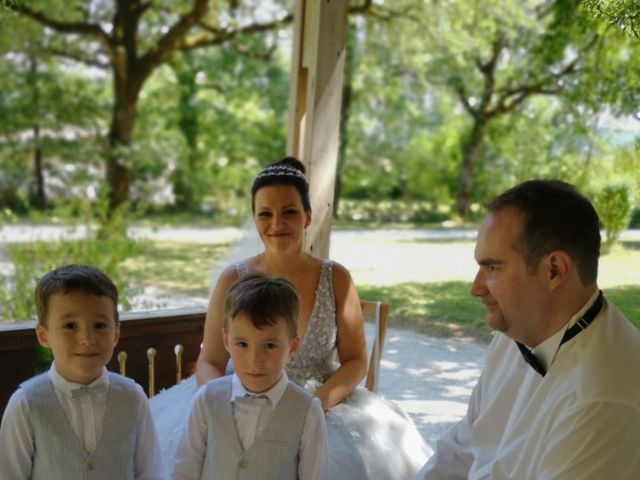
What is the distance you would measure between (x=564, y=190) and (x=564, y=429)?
1.65 feet

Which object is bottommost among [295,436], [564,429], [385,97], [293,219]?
[295,436]

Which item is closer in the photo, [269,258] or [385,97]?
[269,258]

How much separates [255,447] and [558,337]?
80cm

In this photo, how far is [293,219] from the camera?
262 centimetres

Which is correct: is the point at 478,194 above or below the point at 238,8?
below

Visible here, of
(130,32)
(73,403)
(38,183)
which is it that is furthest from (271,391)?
(38,183)

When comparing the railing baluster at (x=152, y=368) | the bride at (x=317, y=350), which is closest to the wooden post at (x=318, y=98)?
the bride at (x=317, y=350)

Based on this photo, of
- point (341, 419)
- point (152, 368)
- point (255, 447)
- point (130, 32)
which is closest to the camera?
point (255, 447)

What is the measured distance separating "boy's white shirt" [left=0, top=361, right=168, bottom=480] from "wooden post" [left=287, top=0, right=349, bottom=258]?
1541 millimetres

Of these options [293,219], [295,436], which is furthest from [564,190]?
[293,219]

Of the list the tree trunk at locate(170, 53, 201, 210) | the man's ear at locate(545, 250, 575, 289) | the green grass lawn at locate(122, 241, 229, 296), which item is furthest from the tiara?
the tree trunk at locate(170, 53, 201, 210)

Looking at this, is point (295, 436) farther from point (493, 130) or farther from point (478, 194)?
point (478, 194)

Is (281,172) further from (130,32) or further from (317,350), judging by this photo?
(130,32)

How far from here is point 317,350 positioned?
2.71 m
